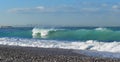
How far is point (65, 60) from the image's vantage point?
1168cm

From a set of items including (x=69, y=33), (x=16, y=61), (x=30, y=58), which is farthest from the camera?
(x=69, y=33)

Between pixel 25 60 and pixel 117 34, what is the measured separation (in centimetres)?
2753

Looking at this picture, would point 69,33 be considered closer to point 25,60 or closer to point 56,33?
point 56,33

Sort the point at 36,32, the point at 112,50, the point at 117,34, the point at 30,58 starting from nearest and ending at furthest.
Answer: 1. the point at 30,58
2. the point at 112,50
3. the point at 117,34
4. the point at 36,32

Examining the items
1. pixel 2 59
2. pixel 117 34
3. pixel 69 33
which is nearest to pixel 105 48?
pixel 2 59

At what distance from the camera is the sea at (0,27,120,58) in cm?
1855

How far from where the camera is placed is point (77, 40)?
3022 cm

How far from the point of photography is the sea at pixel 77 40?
18547 mm

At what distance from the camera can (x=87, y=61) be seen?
11586 millimetres

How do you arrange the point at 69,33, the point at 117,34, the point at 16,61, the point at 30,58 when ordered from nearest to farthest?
the point at 16,61 < the point at 30,58 < the point at 117,34 < the point at 69,33

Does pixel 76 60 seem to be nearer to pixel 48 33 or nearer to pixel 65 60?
pixel 65 60

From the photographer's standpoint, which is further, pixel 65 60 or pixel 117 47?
pixel 117 47

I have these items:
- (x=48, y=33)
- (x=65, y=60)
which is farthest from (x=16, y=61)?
(x=48, y=33)

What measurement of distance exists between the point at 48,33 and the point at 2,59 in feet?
102
